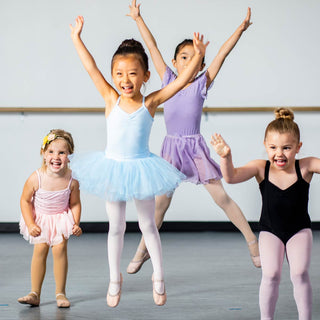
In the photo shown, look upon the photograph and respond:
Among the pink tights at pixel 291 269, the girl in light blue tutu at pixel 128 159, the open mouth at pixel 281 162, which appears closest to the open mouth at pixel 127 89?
the girl in light blue tutu at pixel 128 159

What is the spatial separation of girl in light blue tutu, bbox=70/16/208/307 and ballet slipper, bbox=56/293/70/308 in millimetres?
352

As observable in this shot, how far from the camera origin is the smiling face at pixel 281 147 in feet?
8.60

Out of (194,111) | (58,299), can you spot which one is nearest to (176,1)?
(194,111)

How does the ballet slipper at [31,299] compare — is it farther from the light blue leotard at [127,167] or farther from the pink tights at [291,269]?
the pink tights at [291,269]

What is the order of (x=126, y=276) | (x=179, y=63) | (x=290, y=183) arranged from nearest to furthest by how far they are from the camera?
1. (x=290, y=183)
2. (x=179, y=63)
3. (x=126, y=276)

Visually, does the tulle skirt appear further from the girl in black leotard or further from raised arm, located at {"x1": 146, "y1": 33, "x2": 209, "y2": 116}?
the girl in black leotard

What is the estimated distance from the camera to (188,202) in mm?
5379

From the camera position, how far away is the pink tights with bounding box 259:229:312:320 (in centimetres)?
257

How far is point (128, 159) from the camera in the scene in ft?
9.23

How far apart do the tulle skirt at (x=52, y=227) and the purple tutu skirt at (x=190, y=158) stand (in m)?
0.65

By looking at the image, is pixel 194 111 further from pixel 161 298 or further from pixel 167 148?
pixel 161 298

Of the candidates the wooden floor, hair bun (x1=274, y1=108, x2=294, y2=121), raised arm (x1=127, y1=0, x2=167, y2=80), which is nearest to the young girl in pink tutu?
the wooden floor

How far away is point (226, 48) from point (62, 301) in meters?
1.48

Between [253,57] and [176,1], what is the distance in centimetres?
75
